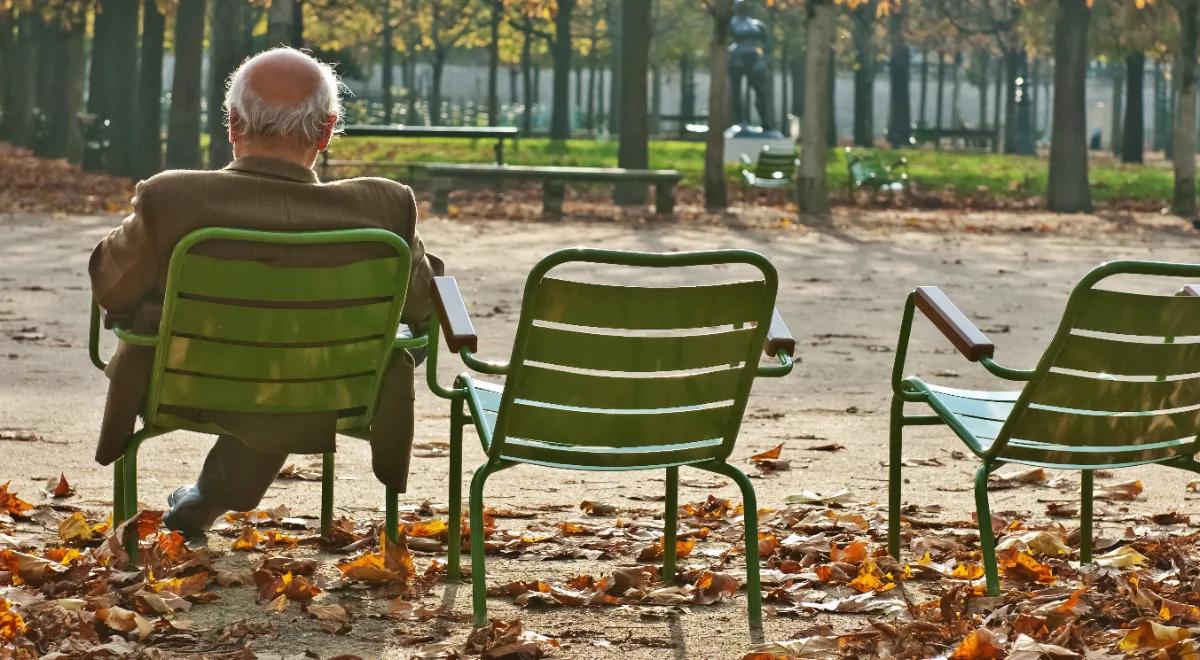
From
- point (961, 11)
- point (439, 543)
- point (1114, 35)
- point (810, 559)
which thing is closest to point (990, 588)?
point (810, 559)

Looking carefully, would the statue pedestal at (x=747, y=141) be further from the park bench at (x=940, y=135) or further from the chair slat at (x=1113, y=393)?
the chair slat at (x=1113, y=393)

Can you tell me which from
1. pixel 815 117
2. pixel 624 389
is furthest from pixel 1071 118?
pixel 624 389

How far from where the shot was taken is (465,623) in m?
4.47

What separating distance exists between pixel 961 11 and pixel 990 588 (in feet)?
142

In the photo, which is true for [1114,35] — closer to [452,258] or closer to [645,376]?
[452,258]

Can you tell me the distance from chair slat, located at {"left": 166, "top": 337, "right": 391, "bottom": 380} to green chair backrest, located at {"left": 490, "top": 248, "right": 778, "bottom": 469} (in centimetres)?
50

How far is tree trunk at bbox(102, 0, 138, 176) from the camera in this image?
28.3m

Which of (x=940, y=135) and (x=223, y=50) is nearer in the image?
(x=223, y=50)

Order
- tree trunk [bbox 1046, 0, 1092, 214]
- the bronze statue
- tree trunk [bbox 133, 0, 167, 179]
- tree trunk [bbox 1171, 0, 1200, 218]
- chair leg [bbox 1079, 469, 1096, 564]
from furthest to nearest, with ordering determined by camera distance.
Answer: the bronze statue, tree trunk [bbox 133, 0, 167, 179], tree trunk [bbox 1046, 0, 1092, 214], tree trunk [bbox 1171, 0, 1200, 218], chair leg [bbox 1079, 469, 1096, 564]

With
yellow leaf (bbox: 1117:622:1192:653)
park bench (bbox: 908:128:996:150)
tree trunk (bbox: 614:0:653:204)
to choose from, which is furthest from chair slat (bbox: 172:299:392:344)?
park bench (bbox: 908:128:996:150)

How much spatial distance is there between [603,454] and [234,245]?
1.04 metres

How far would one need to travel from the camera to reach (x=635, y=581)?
489 centimetres

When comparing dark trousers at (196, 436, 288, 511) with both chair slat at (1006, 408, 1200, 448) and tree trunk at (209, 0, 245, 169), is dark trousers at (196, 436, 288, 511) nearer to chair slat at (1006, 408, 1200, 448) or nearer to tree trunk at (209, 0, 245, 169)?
chair slat at (1006, 408, 1200, 448)

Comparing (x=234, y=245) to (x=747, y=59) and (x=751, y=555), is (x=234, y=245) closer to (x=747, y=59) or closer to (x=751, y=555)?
(x=751, y=555)
